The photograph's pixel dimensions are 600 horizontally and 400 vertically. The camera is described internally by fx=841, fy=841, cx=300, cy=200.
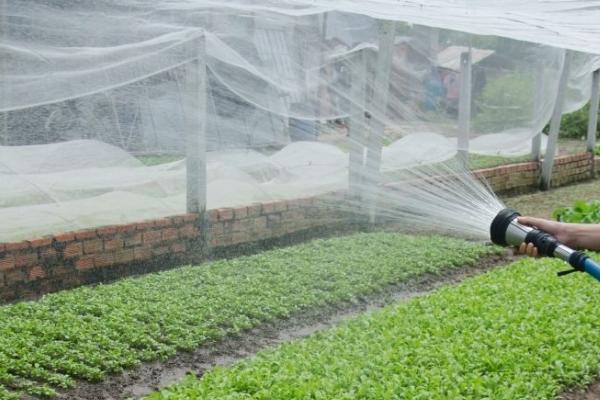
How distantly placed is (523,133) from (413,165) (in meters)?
2.49

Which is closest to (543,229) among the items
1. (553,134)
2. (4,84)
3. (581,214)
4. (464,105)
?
(4,84)

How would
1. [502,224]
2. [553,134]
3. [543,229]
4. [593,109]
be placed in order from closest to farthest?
1. [502,224]
2. [543,229]
3. [553,134]
4. [593,109]

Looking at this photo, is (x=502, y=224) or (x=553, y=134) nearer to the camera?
(x=502, y=224)

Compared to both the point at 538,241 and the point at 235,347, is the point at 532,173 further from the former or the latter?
the point at 538,241

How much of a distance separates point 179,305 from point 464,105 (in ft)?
16.3

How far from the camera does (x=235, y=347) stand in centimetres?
534

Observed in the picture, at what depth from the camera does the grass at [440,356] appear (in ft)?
14.2

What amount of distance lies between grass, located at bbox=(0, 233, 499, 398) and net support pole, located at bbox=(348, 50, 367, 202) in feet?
2.32

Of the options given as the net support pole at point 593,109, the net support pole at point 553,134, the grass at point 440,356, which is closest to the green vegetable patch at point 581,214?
the net support pole at point 553,134

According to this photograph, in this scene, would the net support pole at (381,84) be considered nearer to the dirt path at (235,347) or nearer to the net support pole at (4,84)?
the dirt path at (235,347)

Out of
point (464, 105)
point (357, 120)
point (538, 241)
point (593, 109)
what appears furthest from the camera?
point (593, 109)

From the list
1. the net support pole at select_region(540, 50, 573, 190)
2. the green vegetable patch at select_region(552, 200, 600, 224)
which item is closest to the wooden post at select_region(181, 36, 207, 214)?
the green vegetable patch at select_region(552, 200, 600, 224)

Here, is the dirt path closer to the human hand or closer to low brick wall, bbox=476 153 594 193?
the human hand

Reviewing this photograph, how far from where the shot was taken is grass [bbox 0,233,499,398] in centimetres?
476
